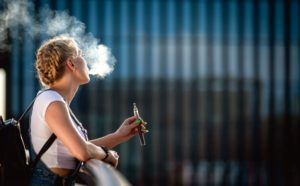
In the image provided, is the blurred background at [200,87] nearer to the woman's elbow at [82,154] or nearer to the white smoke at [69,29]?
the white smoke at [69,29]

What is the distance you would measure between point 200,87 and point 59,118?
8.55 m

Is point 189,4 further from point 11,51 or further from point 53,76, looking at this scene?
point 53,76

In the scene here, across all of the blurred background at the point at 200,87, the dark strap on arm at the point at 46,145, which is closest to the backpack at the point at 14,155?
the dark strap on arm at the point at 46,145

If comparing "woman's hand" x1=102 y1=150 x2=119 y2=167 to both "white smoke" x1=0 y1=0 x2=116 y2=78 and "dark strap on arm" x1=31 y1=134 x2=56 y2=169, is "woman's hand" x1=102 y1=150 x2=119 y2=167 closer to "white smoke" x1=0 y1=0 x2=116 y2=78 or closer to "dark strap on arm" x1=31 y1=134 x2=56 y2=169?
"dark strap on arm" x1=31 y1=134 x2=56 y2=169

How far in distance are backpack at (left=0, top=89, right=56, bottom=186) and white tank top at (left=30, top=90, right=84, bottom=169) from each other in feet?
0.13

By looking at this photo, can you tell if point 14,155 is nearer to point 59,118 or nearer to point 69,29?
point 59,118

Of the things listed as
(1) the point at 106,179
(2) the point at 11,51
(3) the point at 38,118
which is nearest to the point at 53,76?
(3) the point at 38,118

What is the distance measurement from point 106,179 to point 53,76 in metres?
0.41

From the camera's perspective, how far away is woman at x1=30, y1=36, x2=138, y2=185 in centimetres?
240

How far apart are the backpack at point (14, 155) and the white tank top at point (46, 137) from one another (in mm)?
40

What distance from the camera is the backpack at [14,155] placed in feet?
8.01

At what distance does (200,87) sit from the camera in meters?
10.9

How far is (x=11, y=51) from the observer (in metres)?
10.1

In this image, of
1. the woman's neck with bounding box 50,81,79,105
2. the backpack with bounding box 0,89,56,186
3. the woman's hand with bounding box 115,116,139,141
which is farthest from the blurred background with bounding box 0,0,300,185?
the backpack with bounding box 0,89,56,186
